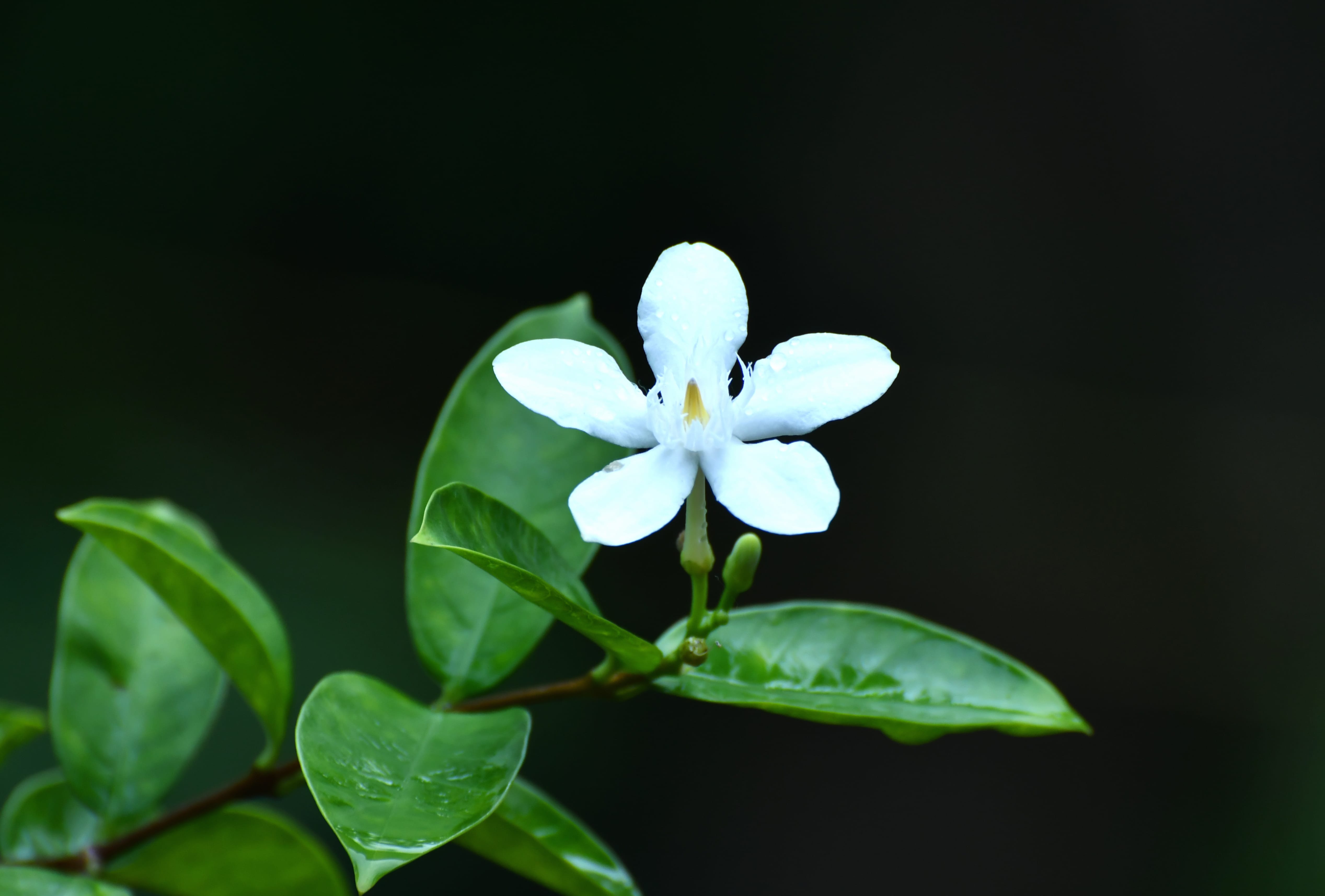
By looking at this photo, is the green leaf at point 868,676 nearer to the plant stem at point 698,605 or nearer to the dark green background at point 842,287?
the plant stem at point 698,605

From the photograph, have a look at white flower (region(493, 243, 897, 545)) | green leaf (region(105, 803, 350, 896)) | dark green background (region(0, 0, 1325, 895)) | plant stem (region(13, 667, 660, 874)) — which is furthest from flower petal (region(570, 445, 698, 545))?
dark green background (region(0, 0, 1325, 895))

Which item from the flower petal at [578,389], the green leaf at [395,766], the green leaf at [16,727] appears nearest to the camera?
the green leaf at [395,766]

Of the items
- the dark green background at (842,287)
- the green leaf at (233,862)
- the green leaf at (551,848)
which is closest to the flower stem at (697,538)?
the green leaf at (551,848)

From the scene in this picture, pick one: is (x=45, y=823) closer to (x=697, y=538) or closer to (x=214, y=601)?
(x=214, y=601)

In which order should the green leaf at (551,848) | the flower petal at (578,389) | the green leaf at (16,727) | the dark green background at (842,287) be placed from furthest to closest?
the dark green background at (842,287) < the green leaf at (16,727) < the green leaf at (551,848) < the flower petal at (578,389)

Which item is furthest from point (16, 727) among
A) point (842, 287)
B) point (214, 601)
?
point (842, 287)

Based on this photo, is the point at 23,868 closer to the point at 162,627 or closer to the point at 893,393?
the point at 162,627

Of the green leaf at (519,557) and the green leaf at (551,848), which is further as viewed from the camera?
the green leaf at (551,848)
